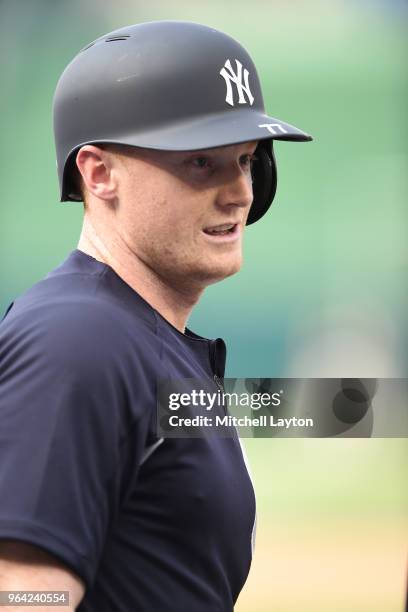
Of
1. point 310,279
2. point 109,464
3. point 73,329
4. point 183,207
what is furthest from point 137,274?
point 310,279

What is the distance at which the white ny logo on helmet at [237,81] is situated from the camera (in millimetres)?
1427

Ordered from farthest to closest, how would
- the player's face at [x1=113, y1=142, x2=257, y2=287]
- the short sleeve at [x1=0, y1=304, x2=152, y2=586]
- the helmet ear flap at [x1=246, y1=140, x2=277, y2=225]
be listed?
1. the helmet ear flap at [x1=246, y1=140, x2=277, y2=225]
2. the player's face at [x1=113, y1=142, x2=257, y2=287]
3. the short sleeve at [x1=0, y1=304, x2=152, y2=586]

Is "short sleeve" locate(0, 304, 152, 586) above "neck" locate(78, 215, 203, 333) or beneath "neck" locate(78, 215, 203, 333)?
beneath

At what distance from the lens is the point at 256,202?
1.72 meters

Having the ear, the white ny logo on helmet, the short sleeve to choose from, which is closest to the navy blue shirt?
the short sleeve

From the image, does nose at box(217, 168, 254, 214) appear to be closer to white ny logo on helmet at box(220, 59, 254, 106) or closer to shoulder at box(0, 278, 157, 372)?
white ny logo on helmet at box(220, 59, 254, 106)

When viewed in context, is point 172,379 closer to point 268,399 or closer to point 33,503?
point 33,503

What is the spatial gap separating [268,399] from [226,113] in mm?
755

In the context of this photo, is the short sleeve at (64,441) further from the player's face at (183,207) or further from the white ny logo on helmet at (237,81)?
the white ny logo on helmet at (237,81)

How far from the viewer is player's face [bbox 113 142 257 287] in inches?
53.6

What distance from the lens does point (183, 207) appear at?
1364 mm

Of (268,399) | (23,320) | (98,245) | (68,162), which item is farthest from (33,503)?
(268,399)

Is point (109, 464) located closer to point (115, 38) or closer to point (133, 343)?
point (133, 343)

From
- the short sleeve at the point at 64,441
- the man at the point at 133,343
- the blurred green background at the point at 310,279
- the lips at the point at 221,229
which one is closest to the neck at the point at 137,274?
the man at the point at 133,343
